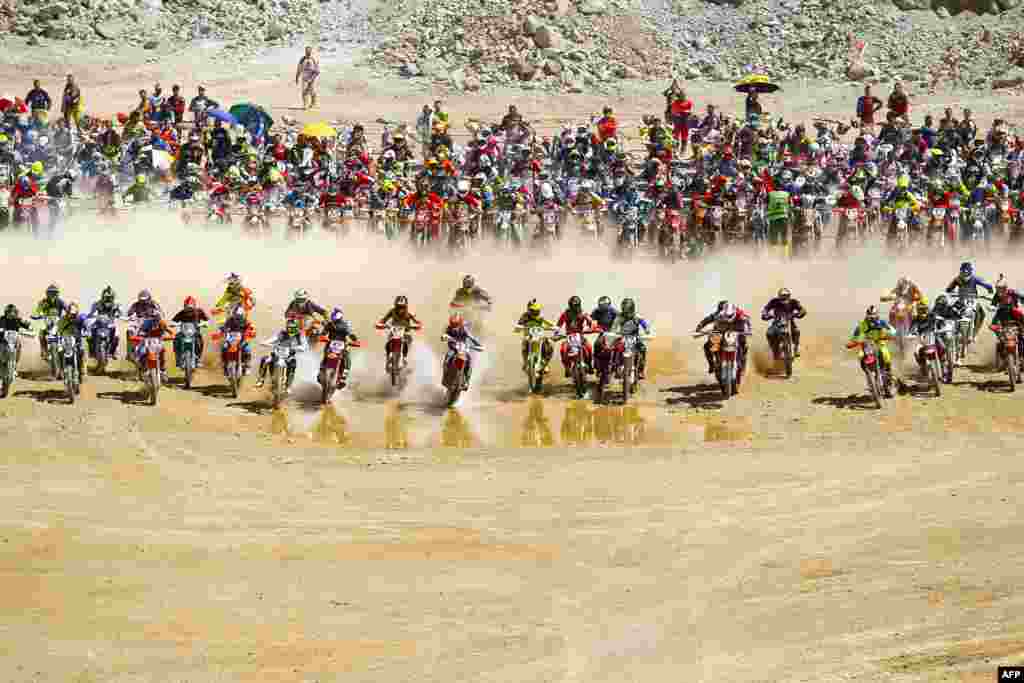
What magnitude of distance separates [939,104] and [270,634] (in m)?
36.9

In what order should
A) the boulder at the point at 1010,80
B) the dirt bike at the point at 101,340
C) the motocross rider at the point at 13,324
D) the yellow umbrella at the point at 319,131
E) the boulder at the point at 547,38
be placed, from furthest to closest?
1. the boulder at the point at 547,38
2. the boulder at the point at 1010,80
3. the yellow umbrella at the point at 319,131
4. the dirt bike at the point at 101,340
5. the motocross rider at the point at 13,324

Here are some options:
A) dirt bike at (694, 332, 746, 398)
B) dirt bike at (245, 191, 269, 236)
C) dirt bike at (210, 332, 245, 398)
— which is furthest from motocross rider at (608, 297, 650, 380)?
Answer: dirt bike at (245, 191, 269, 236)

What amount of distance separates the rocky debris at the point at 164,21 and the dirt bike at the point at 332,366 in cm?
3032

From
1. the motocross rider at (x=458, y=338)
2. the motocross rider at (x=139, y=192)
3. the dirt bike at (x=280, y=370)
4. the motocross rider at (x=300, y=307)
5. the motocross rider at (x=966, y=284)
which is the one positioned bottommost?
the dirt bike at (x=280, y=370)

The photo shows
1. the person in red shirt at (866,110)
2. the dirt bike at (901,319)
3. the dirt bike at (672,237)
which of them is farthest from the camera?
the person in red shirt at (866,110)

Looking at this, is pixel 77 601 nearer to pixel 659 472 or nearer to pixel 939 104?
pixel 659 472

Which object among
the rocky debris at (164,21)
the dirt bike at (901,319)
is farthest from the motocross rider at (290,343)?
the rocky debris at (164,21)

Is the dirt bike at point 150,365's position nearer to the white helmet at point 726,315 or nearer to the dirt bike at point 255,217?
the white helmet at point 726,315

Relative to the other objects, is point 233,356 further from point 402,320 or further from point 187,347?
point 402,320

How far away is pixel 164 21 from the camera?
54.7 metres

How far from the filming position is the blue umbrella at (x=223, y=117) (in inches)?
1462

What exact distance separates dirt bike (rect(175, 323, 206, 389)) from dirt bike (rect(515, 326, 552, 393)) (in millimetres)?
4741

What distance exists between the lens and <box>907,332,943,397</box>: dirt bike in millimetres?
24859

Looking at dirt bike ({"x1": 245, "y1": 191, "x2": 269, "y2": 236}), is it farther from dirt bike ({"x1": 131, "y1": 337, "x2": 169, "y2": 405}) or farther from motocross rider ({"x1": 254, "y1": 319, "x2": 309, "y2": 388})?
dirt bike ({"x1": 131, "y1": 337, "x2": 169, "y2": 405})
